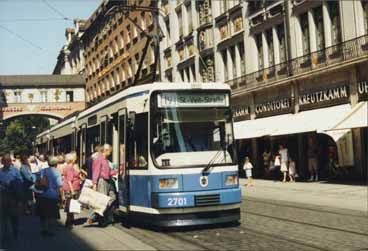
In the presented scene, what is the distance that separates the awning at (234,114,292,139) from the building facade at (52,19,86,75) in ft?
162

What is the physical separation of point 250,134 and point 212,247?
19652 millimetres

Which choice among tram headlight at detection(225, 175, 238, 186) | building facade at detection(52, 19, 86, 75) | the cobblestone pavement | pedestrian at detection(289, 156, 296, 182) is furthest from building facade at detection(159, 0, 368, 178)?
building facade at detection(52, 19, 86, 75)

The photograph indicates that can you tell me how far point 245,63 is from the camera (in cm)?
3209

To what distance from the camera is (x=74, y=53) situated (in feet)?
285

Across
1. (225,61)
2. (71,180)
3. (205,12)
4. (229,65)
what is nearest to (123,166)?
(71,180)

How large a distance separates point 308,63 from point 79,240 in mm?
18211

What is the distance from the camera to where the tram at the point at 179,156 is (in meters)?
10.6

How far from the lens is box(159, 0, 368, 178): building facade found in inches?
884

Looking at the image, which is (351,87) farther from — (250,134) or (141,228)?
(141,228)

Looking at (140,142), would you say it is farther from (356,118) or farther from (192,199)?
(356,118)

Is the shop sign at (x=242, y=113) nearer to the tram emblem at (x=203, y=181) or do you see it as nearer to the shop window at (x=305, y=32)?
the shop window at (x=305, y=32)

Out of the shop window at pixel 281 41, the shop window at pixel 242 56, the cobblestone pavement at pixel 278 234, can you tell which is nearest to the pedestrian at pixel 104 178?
the cobblestone pavement at pixel 278 234

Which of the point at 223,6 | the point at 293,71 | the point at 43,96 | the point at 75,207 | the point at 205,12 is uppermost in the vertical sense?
the point at 43,96

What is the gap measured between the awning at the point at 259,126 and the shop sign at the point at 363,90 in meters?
4.68
